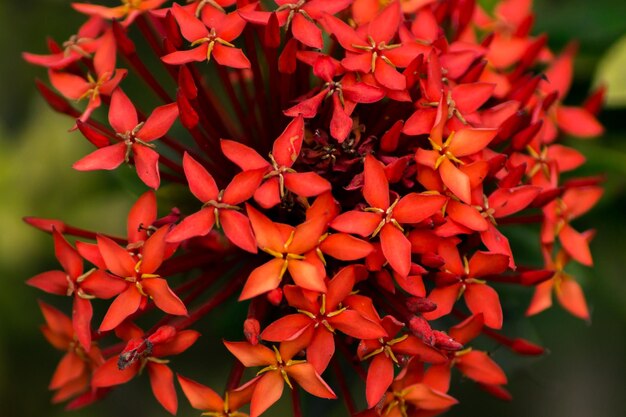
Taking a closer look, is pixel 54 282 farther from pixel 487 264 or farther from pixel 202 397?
pixel 487 264

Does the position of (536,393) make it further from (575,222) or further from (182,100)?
(182,100)

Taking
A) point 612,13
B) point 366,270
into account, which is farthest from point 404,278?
point 612,13

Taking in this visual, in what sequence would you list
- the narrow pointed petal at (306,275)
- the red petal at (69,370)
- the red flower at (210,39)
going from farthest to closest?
the red petal at (69,370)
the red flower at (210,39)
the narrow pointed petal at (306,275)

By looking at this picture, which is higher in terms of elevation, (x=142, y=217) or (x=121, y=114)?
(x=121, y=114)

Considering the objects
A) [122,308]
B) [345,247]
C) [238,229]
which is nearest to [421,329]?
[345,247]

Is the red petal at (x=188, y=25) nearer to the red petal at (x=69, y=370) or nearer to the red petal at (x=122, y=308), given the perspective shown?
the red petal at (x=122, y=308)

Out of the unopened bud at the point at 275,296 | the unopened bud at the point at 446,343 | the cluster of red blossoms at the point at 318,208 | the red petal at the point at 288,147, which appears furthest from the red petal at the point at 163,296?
the unopened bud at the point at 446,343

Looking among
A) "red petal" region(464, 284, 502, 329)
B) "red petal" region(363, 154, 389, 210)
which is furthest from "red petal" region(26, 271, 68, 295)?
"red petal" region(464, 284, 502, 329)
